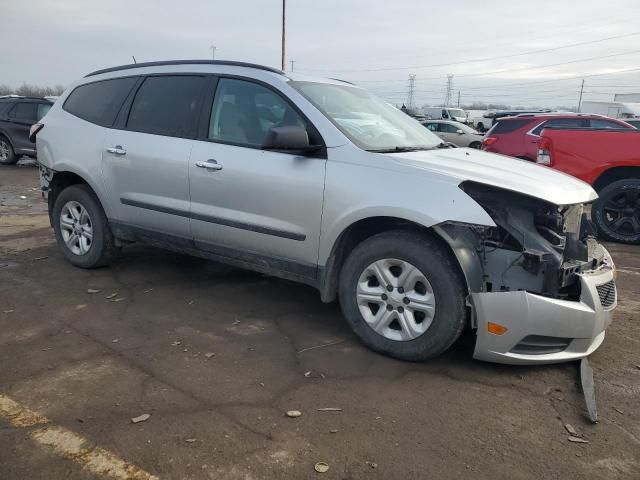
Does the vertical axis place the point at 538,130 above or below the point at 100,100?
below

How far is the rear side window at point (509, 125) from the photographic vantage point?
975cm

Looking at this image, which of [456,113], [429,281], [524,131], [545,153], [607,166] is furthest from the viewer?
[456,113]

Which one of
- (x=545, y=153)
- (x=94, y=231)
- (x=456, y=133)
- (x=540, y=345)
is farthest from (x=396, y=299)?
(x=456, y=133)

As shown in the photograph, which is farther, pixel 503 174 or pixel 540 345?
pixel 503 174

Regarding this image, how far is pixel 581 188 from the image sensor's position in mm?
3730

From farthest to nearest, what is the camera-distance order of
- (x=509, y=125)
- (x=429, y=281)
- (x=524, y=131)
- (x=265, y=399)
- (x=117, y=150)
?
A: (x=509, y=125), (x=524, y=131), (x=117, y=150), (x=429, y=281), (x=265, y=399)

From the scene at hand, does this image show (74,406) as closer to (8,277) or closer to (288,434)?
(288,434)

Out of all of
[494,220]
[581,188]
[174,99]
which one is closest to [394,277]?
[494,220]

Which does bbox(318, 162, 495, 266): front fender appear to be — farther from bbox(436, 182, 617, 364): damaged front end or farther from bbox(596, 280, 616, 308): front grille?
bbox(596, 280, 616, 308): front grille

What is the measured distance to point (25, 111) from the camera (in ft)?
47.4

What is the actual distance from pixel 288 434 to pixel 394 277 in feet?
4.04

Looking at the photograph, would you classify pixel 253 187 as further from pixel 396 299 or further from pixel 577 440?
pixel 577 440

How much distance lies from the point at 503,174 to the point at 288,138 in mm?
1401

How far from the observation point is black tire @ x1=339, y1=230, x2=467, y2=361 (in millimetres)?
3260
